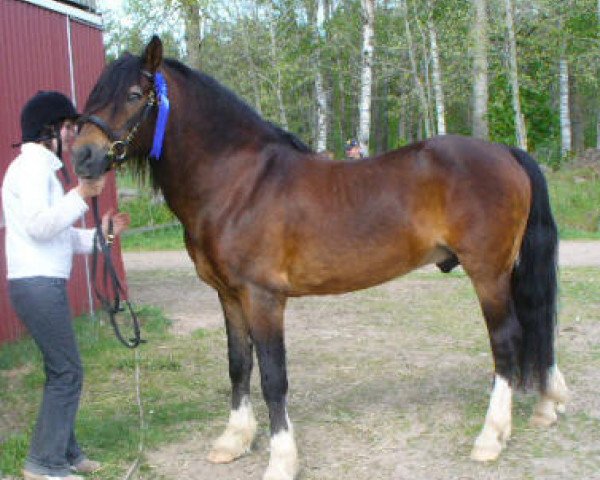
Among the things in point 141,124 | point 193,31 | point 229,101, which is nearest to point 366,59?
point 193,31

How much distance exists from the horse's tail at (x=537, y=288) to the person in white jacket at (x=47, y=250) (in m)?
2.34

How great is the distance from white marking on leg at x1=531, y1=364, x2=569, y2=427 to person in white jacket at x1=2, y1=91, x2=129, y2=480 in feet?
8.59

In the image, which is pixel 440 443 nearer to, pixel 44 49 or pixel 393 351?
pixel 393 351

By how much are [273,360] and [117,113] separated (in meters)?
1.43

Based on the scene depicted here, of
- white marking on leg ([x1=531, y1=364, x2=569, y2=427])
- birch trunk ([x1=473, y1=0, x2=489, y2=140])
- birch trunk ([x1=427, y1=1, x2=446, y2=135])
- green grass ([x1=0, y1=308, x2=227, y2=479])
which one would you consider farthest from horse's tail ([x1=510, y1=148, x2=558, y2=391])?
birch trunk ([x1=427, y1=1, x2=446, y2=135])

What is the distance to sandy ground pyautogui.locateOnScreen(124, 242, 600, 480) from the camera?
3.48 meters

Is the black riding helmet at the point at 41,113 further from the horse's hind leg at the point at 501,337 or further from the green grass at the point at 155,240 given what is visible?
the green grass at the point at 155,240

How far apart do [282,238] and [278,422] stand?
3.10ft

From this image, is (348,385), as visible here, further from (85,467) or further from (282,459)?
(85,467)

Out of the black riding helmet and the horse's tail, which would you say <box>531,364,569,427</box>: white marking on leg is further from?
the black riding helmet

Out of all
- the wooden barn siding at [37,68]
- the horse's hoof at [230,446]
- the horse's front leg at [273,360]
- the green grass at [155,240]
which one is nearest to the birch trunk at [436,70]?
the green grass at [155,240]

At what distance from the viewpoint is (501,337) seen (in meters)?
3.69

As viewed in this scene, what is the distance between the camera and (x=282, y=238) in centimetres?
342

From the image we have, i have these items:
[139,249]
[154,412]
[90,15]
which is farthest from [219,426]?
[139,249]
